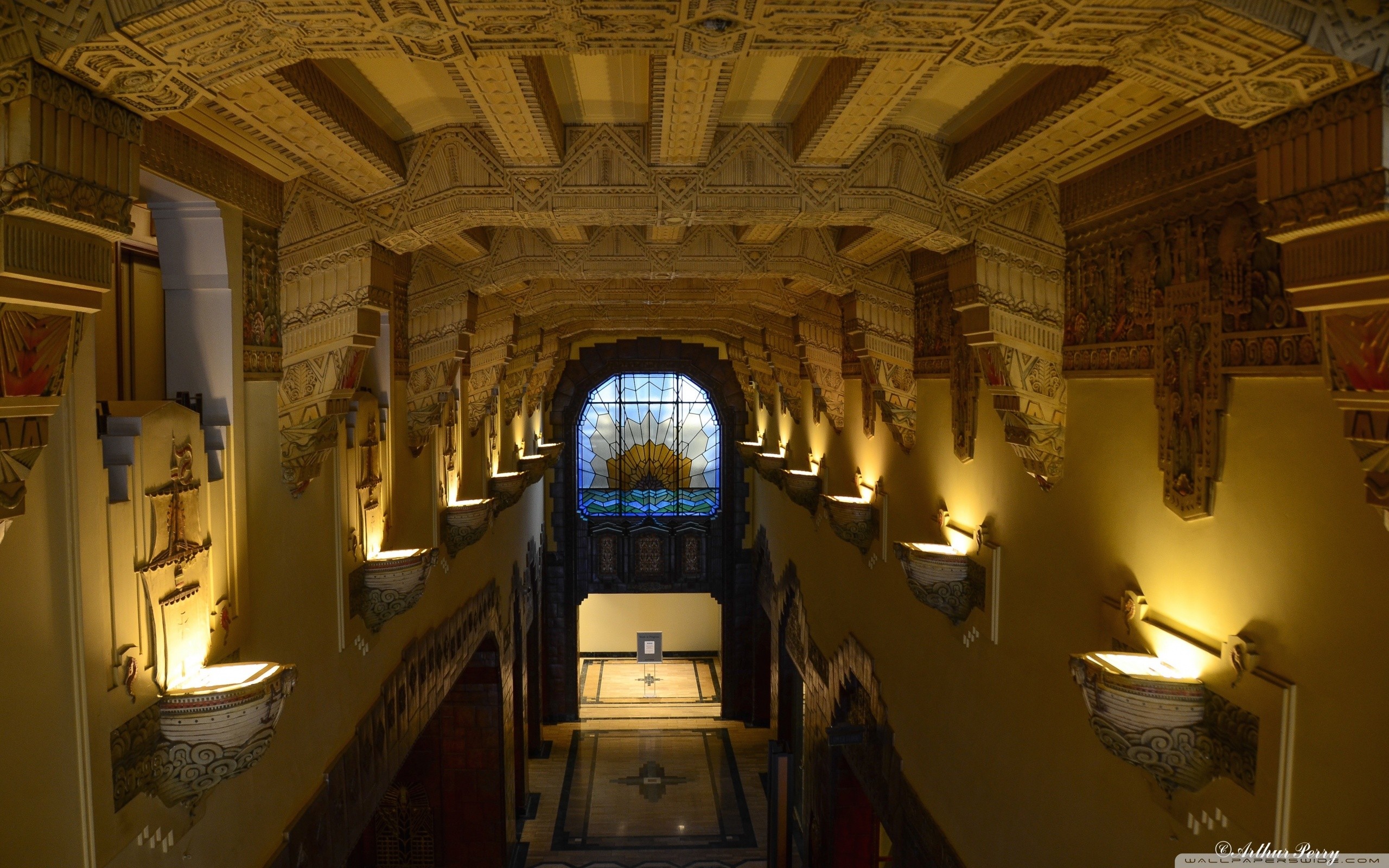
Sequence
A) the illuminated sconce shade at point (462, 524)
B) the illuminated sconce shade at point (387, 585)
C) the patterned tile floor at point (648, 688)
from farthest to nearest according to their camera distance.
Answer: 1. the patterned tile floor at point (648, 688)
2. the illuminated sconce shade at point (462, 524)
3. the illuminated sconce shade at point (387, 585)

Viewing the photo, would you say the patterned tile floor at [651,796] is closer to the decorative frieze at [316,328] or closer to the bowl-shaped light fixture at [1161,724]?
the decorative frieze at [316,328]

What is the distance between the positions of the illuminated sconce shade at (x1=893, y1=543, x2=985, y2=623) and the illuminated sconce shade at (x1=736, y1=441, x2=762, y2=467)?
586 centimetres

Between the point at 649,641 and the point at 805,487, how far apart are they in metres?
8.19

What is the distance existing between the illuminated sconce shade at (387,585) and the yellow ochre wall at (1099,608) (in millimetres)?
2529

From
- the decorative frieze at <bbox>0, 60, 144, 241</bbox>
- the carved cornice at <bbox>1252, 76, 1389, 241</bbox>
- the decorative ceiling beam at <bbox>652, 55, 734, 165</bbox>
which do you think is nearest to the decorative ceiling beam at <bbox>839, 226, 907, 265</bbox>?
the decorative ceiling beam at <bbox>652, 55, 734, 165</bbox>

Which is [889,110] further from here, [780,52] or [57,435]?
[57,435]

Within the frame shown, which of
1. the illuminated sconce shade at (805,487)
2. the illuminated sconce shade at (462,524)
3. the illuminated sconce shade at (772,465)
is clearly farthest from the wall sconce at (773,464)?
the illuminated sconce shade at (462,524)

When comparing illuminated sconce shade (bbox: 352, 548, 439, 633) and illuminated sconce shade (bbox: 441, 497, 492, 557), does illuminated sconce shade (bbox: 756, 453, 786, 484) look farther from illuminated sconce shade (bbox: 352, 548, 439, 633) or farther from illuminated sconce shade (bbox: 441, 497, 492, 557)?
illuminated sconce shade (bbox: 352, 548, 439, 633)

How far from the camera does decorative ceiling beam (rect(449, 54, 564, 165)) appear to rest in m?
2.21

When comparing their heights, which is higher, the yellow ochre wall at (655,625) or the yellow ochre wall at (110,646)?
the yellow ochre wall at (110,646)

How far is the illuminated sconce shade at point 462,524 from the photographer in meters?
5.70

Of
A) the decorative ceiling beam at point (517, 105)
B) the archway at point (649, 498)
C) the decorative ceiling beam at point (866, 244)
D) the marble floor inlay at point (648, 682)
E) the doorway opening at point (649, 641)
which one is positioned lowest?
the marble floor inlay at point (648, 682)

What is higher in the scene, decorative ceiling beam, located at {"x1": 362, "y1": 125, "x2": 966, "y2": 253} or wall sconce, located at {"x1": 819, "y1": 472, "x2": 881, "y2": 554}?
decorative ceiling beam, located at {"x1": 362, "y1": 125, "x2": 966, "y2": 253}

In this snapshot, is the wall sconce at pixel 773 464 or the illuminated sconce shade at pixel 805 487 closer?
the illuminated sconce shade at pixel 805 487
